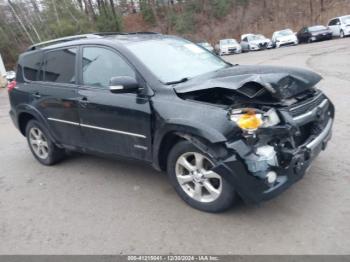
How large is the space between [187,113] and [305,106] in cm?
122

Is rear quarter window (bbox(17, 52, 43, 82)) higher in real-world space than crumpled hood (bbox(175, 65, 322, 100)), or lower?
higher

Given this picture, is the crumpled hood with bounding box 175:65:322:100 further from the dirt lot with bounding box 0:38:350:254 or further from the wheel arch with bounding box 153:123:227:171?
the dirt lot with bounding box 0:38:350:254

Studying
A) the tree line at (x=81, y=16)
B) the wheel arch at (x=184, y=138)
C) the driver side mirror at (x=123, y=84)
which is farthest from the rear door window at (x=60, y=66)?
the tree line at (x=81, y=16)

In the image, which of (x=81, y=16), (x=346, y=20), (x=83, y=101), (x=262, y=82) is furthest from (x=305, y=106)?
(x=81, y=16)

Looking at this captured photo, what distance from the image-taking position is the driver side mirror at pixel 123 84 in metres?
3.90

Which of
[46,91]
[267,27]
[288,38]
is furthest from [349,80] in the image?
[267,27]

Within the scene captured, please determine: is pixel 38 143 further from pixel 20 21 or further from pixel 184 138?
pixel 20 21

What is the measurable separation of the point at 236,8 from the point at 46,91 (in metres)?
42.3

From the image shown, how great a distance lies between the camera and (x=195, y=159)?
3723mm

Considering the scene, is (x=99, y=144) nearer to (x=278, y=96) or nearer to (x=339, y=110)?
(x=278, y=96)

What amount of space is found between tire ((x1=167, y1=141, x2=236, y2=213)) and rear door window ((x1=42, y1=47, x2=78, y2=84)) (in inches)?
78.3

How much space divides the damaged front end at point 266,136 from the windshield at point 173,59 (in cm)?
58

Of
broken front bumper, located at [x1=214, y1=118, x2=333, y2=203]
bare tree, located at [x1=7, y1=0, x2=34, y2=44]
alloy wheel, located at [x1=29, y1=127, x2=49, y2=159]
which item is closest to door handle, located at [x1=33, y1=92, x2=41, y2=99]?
alloy wheel, located at [x1=29, y1=127, x2=49, y2=159]

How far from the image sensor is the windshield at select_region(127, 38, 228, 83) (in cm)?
419
